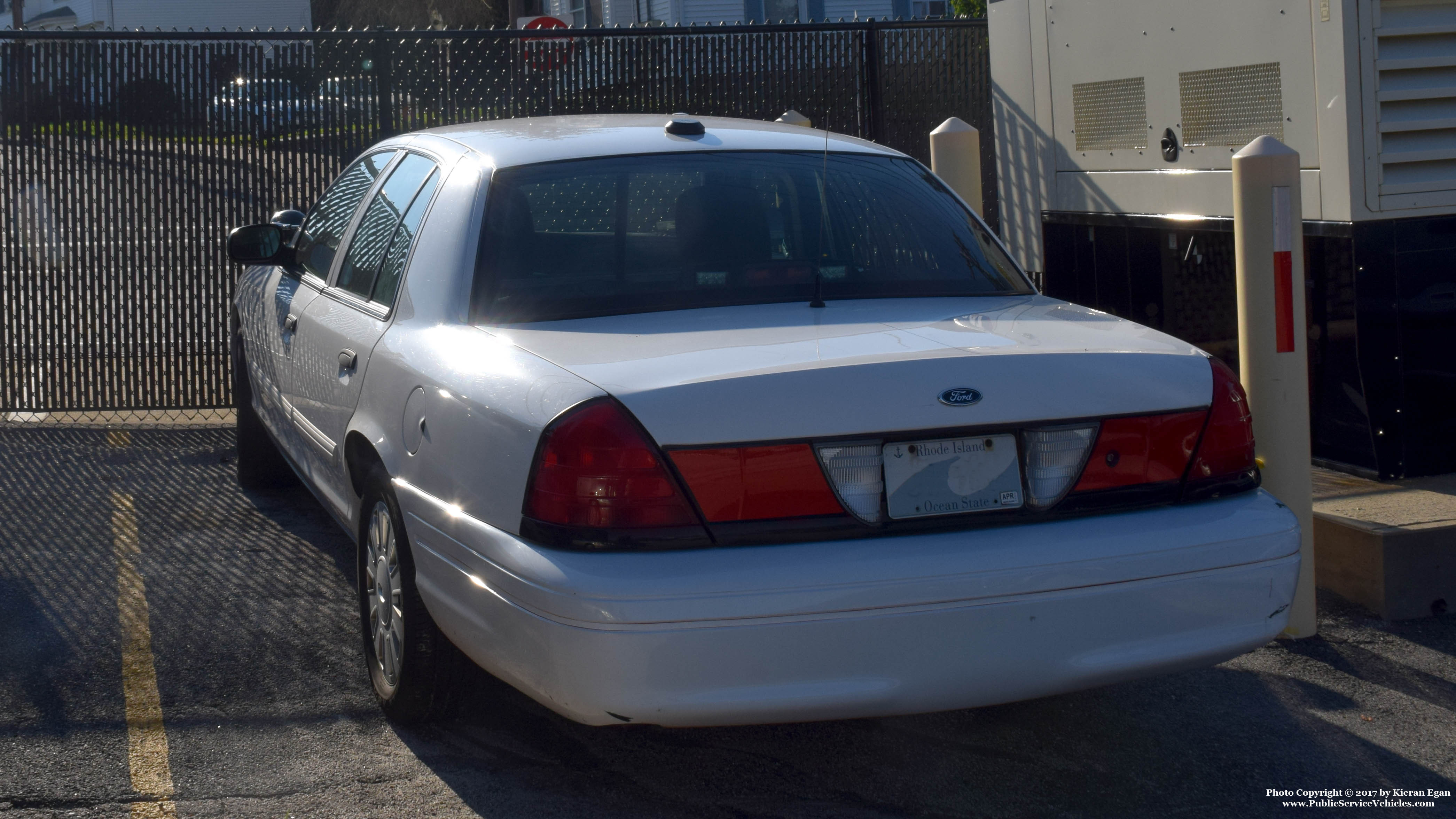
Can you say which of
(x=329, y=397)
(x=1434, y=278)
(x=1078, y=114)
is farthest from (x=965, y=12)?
(x=329, y=397)

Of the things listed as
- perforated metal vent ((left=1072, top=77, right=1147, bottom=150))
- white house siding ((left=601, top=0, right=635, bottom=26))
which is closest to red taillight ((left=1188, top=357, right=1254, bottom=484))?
perforated metal vent ((left=1072, top=77, right=1147, bottom=150))

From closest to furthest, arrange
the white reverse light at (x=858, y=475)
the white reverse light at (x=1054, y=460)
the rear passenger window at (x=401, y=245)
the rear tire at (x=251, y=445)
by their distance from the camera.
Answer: the white reverse light at (x=858, y=475), the white reverse light at (x=1054, y=460), the rear passenger window at (x=401, y=245), the rear tire at (x=251, y=445)

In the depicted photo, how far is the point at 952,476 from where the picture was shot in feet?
9.64

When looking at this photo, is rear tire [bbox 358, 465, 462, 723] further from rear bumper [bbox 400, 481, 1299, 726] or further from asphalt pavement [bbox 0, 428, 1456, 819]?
rear bumper [bbox 400, 481, 1299, 726]

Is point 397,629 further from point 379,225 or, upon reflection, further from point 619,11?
point 619,11

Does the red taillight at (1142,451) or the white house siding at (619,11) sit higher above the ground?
the white house siding at (619,11)

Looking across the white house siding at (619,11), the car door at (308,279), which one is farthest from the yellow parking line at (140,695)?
the white house siding at (619,11)

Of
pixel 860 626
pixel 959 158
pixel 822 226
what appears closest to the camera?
pixel 860 626

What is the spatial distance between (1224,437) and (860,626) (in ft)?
3.37

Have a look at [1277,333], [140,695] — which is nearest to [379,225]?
[140,695]

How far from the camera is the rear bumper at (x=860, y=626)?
2754 mm

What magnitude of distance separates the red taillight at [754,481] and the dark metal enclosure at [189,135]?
20.8 ft

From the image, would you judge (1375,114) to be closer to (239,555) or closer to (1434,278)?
(1434,278)

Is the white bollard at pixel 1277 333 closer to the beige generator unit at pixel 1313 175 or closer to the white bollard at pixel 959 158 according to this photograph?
the beige generator unit at pixel 1313 175
